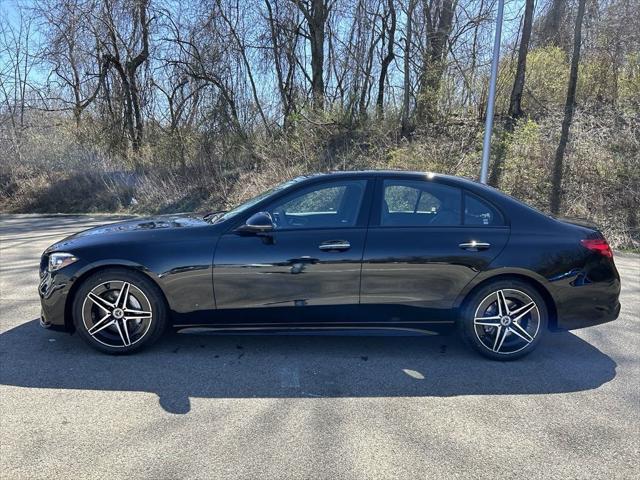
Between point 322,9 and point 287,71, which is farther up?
point 322,9

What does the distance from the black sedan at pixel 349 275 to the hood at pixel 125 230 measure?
41 millimetres

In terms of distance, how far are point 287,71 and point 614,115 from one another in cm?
1149

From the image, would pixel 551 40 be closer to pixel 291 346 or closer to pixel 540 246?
pixel 540 246

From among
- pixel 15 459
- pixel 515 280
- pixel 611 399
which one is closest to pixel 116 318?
pixel 15 459

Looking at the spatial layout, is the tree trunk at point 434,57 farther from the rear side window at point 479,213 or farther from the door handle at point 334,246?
the door handle at point 334,246

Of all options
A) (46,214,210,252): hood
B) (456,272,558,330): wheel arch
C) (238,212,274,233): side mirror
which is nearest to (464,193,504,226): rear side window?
(456,272,558,330): wheel arch

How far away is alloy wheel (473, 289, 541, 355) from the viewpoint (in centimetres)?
393

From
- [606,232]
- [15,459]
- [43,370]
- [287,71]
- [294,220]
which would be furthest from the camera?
[287,71]

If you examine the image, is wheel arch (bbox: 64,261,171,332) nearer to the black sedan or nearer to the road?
the black sedan

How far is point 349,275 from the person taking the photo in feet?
12.5

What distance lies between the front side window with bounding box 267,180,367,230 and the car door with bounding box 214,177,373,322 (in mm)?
139

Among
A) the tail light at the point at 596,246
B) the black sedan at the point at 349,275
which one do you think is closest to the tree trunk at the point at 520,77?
the tail light at the point at 596,246

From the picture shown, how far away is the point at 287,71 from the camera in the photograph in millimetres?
A: 18672

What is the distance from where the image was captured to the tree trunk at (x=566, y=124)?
1091cm
